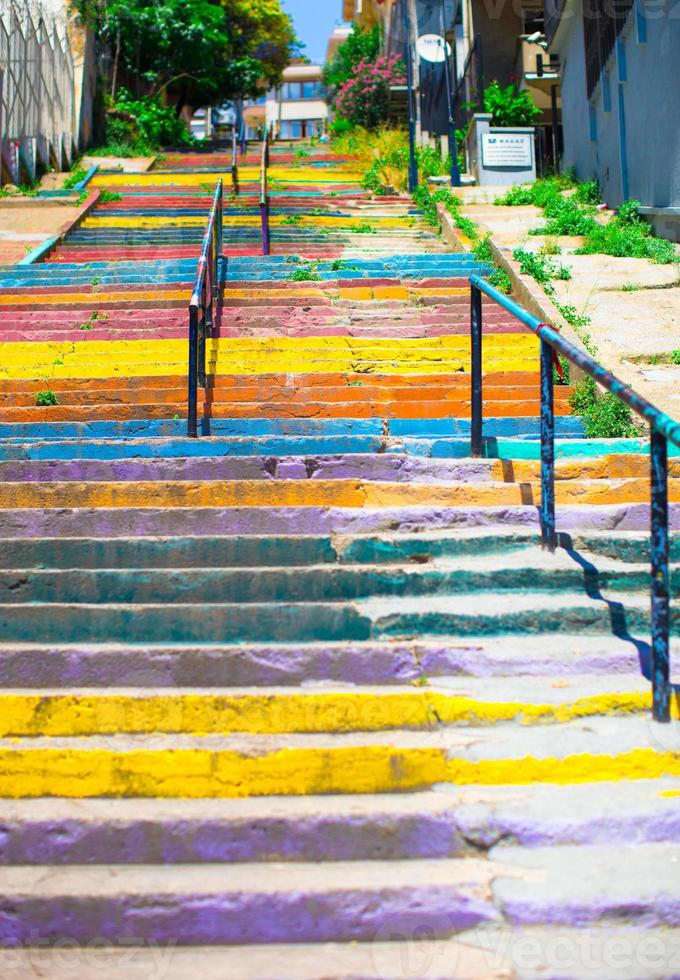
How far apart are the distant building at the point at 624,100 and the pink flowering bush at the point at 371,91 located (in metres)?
7.51

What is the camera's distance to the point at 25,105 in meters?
17.8

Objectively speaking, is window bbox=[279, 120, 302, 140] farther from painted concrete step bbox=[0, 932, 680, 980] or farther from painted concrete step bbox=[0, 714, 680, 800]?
painted concrete step bbox=[0, 932, 680, 980]

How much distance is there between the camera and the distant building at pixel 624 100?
11305 millimetres

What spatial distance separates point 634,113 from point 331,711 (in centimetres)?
1184

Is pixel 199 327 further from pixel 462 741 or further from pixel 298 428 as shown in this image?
pixel 462 741

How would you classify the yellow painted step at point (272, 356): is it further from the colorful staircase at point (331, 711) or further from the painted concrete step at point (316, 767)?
the painted concrete step at point (316, 767)

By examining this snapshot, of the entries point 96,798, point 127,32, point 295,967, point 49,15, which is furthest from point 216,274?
point 127,32

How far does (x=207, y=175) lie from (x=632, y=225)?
9.70m

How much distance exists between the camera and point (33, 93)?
18391 mm

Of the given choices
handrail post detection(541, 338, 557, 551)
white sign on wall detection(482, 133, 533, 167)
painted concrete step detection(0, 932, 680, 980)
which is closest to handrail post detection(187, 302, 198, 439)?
handrail post detection(541, 338, 557, 551)

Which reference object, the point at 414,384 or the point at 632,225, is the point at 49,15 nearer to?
the point at 632,225

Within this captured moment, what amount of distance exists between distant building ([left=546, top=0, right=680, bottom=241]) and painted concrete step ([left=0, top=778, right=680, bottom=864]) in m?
9.28

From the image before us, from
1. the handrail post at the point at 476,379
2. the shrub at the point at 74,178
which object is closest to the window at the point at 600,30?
the shrub at the point at 74,178

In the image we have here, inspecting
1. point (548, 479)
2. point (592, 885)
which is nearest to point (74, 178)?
point (548, 479)
